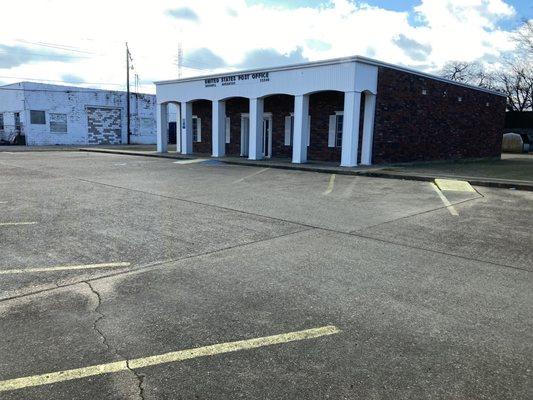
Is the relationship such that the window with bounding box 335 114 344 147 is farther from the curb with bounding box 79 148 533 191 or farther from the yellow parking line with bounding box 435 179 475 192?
the yellow parking line with bounding box 435 179 475 192

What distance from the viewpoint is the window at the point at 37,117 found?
133 feet

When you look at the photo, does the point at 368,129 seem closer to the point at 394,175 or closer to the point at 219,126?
the point at 394,175

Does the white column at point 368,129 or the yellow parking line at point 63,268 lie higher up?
the white column at point 368,129

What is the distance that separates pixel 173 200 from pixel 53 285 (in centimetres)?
602

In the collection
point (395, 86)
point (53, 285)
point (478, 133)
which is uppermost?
point (395, 86)

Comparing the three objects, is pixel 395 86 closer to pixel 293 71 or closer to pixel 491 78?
pixel 293 71

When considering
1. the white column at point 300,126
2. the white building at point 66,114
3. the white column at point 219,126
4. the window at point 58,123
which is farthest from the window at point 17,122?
the white column at point 300,126

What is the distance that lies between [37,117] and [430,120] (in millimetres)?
33693

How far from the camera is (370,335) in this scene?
13.0 ft

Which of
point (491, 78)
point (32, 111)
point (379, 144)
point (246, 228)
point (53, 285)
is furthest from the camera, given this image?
point (491, 78)

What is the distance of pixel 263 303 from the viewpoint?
4645mm

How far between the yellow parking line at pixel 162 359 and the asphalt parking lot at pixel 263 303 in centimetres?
2

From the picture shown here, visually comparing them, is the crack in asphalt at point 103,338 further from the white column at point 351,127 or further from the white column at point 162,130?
the white column at point 162,130

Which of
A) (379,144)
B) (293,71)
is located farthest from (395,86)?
(293,71)
